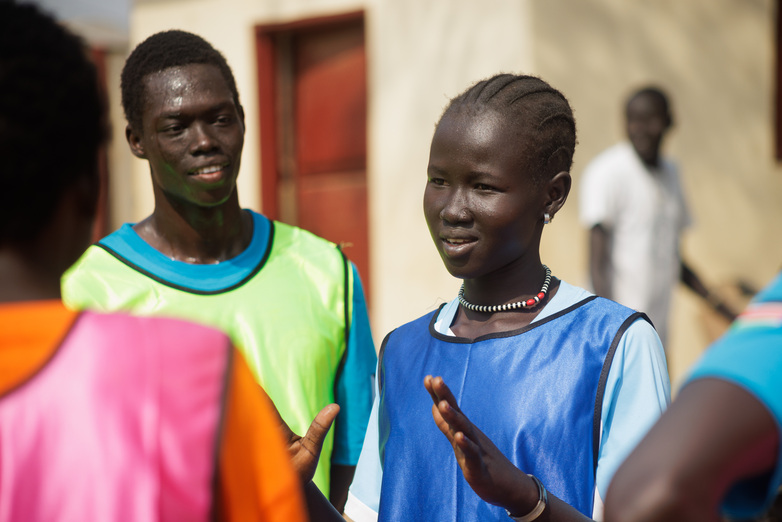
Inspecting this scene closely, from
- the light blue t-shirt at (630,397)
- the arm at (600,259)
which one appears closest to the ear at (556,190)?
the light blue t-shirt at (630,397)

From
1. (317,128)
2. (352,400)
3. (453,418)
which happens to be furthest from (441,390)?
(317,128)

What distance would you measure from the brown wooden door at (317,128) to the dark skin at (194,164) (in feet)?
15.5

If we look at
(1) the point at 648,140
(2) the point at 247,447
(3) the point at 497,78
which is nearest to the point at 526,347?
(3) the point at 497,78

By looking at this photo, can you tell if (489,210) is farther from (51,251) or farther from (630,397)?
(51,251)

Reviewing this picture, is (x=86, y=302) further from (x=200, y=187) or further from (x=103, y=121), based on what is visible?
(x=103, y=121)

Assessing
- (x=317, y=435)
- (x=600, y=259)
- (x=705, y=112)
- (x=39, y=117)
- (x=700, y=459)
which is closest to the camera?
(x=700, y=459)

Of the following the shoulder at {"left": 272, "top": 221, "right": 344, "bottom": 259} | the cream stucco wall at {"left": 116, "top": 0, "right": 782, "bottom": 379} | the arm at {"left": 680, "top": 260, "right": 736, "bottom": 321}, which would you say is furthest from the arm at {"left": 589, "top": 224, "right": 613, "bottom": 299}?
the shoulder at {"left": 272, "top": 221, "right": 344, "bottom": 259}

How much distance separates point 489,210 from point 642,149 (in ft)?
13.1

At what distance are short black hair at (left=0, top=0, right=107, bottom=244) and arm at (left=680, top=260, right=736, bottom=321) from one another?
4.80 m

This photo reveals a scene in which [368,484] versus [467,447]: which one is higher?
[467,447]

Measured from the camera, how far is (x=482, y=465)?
1688 mm

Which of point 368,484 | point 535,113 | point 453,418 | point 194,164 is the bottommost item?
point 368,484

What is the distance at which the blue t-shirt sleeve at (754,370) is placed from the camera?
99cm

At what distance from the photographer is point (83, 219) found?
1311mm
